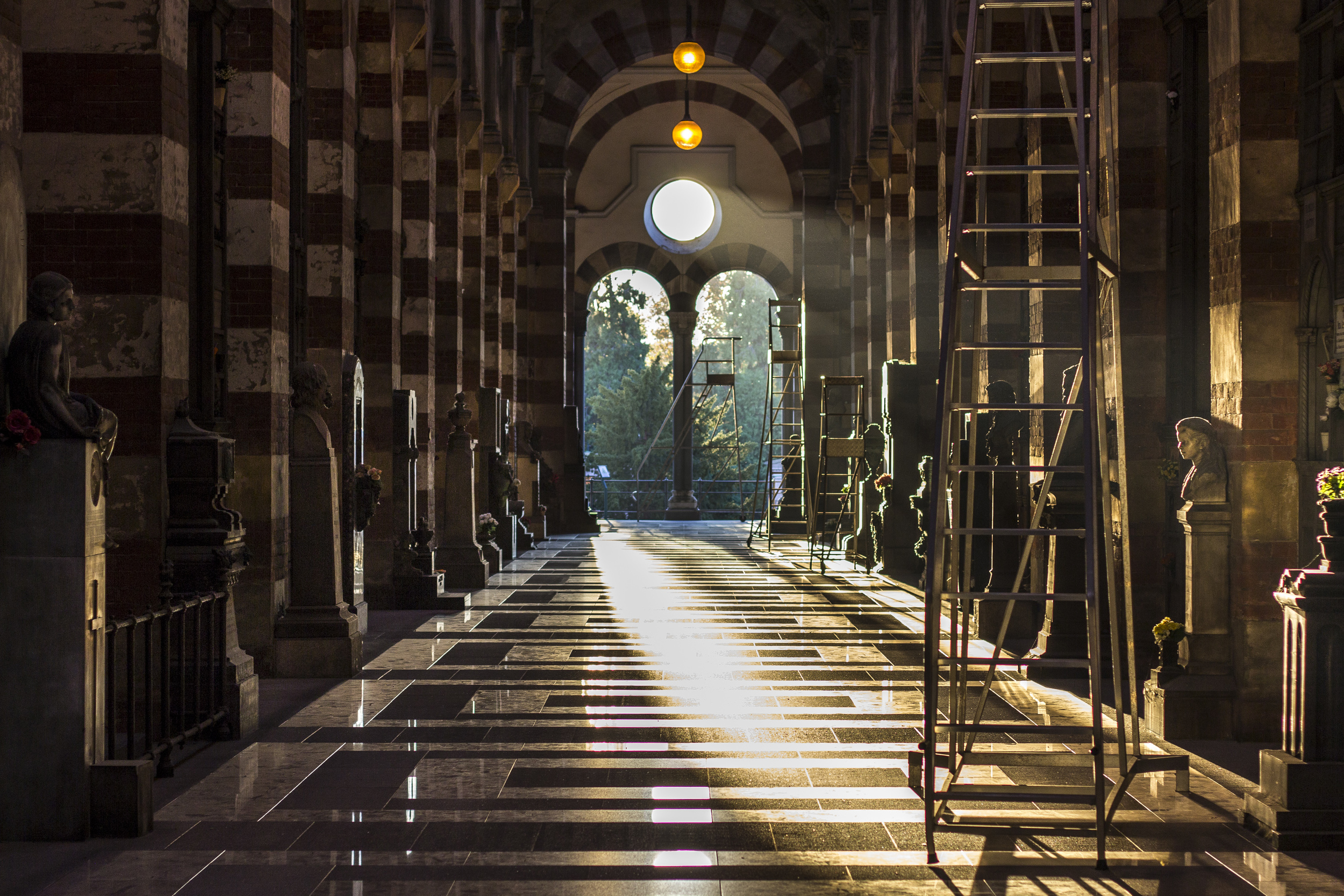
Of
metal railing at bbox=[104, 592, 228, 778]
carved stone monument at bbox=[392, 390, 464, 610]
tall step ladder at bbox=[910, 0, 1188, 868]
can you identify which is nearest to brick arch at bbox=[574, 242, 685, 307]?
carved stone monument at bbox=[392, 390, 464, 610]

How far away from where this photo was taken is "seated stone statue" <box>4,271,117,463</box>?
4.53 metres

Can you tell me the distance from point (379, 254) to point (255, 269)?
3.62 meters

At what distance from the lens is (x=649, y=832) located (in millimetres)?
4473

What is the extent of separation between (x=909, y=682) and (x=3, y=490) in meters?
A: 4.88

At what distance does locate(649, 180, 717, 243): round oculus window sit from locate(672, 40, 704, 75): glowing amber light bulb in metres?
8.37

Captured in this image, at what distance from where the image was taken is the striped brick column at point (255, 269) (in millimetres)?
7922

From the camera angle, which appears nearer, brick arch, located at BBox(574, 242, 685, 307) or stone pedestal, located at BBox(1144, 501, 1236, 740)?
stone pedestal, located at BBox(1144, 501, 1236, 740)

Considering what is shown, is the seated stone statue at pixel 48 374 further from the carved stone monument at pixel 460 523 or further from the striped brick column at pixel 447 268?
the striped brick column at pixel 447 268

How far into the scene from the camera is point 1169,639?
20.6ft

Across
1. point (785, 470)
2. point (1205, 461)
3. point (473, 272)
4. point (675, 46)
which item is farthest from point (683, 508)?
point (1205, 461)

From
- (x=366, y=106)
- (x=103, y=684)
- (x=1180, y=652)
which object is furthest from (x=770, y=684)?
(x=366, y=106)

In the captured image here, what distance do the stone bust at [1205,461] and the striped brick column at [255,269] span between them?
5.18m

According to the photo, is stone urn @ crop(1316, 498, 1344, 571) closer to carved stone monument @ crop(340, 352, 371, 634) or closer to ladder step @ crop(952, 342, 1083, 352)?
ladder step @ crop(952, 342, 1083, 352)

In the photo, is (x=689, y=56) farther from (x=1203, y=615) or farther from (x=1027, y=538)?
(x=1027, y=538)
